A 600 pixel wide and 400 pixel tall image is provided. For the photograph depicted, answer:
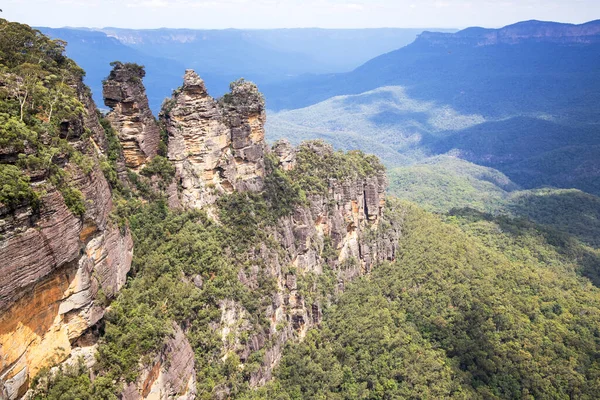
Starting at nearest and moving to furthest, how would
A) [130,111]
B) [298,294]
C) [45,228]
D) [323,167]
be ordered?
[45,228] → [130,111] → [298,294] → [323,167]

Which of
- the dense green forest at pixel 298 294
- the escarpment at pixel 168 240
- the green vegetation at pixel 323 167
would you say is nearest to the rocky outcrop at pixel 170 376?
the escarpment at pixel 168 240

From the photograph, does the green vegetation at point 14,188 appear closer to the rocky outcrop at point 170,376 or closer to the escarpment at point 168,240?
the escarpment at point 168,240

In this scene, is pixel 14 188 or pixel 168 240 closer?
pixel 14 188

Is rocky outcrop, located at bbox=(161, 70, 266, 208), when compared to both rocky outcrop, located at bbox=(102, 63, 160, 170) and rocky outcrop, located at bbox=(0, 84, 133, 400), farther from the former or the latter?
rocky outcrop, located at bbox=(0, 84, 133, 400)

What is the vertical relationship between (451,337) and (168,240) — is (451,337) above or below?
below

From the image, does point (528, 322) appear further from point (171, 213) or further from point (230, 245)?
point (171, 213)

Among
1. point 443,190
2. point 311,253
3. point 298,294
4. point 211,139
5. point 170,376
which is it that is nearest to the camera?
point 170,376

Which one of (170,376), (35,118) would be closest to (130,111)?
(35,118)

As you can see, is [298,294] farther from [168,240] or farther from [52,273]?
[52,273]
